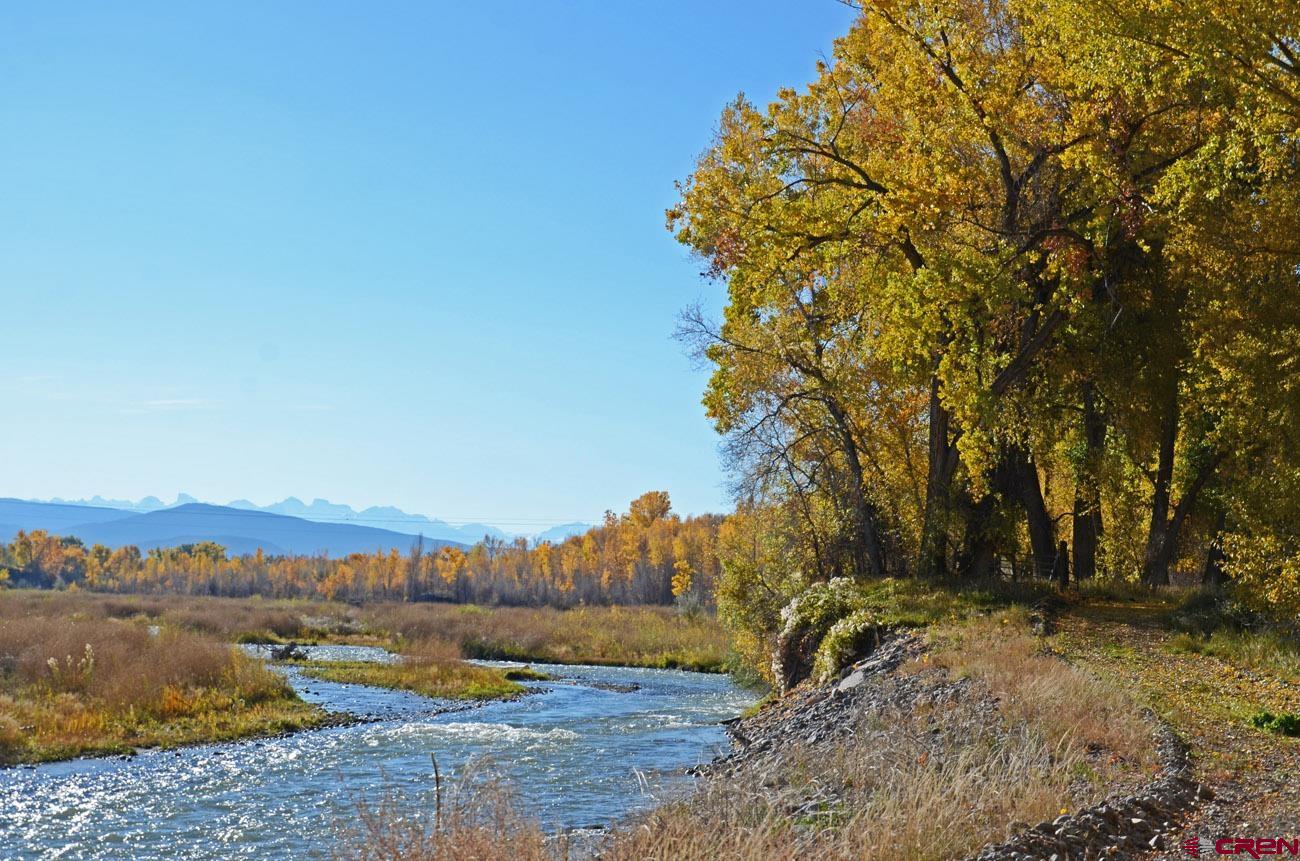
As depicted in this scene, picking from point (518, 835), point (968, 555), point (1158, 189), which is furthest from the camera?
point (968, 555)

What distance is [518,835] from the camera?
252 inches

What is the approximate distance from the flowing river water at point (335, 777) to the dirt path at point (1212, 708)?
4.16 metres

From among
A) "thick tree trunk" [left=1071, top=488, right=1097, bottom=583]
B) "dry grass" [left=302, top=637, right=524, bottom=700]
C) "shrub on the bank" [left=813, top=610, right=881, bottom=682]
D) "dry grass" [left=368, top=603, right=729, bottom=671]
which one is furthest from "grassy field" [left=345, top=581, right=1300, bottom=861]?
"dry grass" [left=368, top=603, right=729, bottom=671]

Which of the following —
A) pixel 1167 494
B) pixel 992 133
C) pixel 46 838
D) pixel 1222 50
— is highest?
pixel 992 133

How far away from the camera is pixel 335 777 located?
18.8 meters

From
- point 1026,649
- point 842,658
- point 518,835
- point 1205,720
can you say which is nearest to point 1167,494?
point 842,658

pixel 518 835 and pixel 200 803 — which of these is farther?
pixel 200 803

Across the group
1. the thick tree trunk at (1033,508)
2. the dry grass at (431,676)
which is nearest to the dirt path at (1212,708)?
the thick tree trunk at (1033,508)

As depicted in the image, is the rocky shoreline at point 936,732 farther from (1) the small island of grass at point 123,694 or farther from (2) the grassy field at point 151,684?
(2) the grassy field at point 151,684

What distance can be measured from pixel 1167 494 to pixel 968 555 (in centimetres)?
598

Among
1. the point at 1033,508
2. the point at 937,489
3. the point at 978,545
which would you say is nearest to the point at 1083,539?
the point at 1033,508

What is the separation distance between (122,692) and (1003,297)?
847 inches

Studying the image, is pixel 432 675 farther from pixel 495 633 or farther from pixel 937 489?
pixel 937 489

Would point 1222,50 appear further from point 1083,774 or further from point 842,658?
point 842,658
